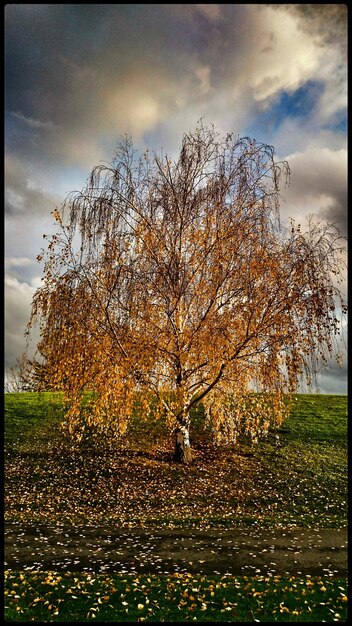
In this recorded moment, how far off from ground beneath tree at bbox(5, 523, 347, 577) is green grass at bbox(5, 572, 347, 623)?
578mm

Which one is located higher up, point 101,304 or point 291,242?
point 291,242

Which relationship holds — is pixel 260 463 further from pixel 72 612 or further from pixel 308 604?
pixel 72 612

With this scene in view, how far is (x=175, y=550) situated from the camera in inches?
400

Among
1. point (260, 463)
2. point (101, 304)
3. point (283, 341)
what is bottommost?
point (260, 463)

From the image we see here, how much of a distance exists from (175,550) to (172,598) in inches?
114

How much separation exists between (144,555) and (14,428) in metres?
15.3

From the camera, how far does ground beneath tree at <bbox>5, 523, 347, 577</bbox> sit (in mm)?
8977

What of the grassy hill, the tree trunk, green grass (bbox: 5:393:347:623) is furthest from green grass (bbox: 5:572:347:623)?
the tree trunk

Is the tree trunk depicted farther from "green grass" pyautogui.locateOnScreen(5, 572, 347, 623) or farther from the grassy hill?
"green grass" pyautogui.locateOnScreen(5, 572, 347, 623)

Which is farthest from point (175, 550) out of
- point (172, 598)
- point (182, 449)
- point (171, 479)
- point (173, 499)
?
point (182, 449)

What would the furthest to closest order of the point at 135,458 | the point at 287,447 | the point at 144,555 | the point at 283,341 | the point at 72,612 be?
the point at 287,447, the point at 135,458, the point at 283,341, the point at 144,555, the point at 72,612

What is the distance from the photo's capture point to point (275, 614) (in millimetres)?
6844

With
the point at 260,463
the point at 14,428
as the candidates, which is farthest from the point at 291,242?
the point at 14,428

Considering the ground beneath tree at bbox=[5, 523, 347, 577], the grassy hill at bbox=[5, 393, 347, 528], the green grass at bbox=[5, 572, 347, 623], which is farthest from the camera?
the grassy hill at bbox=[5, 393, 347, 528]
